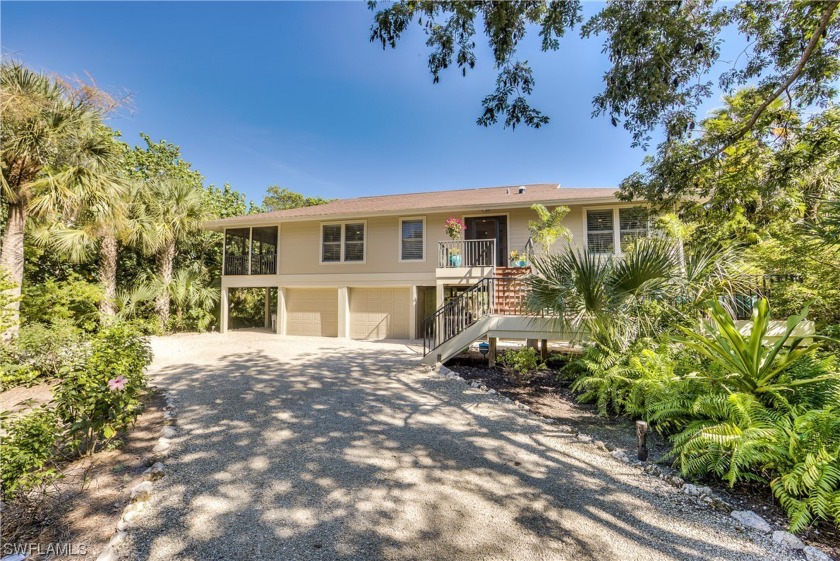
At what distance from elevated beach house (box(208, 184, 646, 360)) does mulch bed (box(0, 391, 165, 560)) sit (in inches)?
326

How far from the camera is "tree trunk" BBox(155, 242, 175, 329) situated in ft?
43.7

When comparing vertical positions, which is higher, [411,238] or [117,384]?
[411,238]

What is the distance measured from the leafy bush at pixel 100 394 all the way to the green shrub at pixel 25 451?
622 millimetres

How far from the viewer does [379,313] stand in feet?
44.8

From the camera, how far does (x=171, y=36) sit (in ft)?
26.1

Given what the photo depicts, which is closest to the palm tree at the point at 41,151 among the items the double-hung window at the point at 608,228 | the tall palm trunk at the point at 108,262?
the tall palm trunk at the point at 108,262

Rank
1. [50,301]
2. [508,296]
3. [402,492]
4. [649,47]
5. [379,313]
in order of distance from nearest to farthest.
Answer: [402,492] → [649,47] → [50,301] → [508,296] → [379,313]

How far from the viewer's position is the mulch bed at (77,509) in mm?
2338

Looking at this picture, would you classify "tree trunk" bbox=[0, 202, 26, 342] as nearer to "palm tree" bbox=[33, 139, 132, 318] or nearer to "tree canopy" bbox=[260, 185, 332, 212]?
"palm tree" bbox=[33, 139, 132, 318]

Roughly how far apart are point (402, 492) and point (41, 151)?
9691 millimetres

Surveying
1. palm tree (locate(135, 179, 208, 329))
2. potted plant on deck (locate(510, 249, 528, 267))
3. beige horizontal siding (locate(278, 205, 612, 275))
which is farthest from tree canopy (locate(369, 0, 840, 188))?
palm tree (locate(135, 179, 208, 329))

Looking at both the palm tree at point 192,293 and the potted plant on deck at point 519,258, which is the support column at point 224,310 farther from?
the potted plant on deck at point 519,258

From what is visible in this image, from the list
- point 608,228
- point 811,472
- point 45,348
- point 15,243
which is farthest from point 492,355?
point 15,243

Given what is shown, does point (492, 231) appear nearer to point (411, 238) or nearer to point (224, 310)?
point (411, 238)
